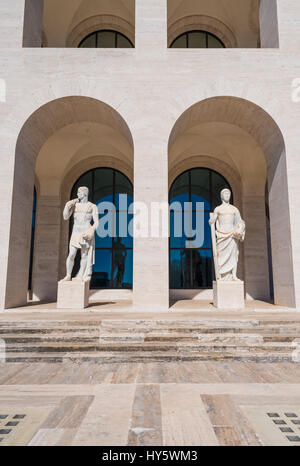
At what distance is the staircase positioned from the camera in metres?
4.18

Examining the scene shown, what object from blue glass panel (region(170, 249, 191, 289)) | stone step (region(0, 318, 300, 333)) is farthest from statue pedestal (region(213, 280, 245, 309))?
blue glass panel (region(170, 249, 191, 289))

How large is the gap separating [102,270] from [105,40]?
1026cm

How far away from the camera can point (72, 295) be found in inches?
289

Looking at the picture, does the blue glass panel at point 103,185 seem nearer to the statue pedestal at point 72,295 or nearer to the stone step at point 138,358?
the statue pedestal at point 72,295

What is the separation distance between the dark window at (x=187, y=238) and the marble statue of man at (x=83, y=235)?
5.47m

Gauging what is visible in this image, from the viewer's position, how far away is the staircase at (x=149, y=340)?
4.18 meters

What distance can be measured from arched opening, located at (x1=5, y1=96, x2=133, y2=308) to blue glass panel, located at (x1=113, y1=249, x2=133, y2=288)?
2.13 meters

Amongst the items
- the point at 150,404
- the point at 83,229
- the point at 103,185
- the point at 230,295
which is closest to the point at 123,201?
the point at 103,185

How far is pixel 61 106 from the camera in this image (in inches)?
337

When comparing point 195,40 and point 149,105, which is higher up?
point 195,40

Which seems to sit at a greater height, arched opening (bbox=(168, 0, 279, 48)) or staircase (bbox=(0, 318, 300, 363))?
arched opening (bbox=(168, 0, 279, 48))

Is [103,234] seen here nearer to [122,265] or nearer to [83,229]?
[122,265]

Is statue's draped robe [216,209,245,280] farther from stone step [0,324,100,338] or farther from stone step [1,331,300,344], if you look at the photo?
stone step [0,324,100,338]

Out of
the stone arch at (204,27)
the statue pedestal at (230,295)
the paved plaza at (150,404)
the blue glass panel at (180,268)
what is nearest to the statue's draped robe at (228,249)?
the statue pedestal at (230,295)
